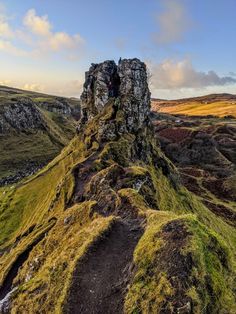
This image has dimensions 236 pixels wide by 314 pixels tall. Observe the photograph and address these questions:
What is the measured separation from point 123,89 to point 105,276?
169ft

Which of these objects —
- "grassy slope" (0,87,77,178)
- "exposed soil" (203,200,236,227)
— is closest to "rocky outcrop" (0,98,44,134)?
"grassy slope" (0,87,77,178)

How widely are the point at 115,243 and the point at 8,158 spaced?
425 ft

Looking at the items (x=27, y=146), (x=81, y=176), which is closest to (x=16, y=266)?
(x=81, y=176)

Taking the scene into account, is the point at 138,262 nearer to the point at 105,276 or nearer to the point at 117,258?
the point at 105,276

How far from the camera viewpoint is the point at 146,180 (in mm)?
40031

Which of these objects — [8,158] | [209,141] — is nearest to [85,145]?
[209,141]

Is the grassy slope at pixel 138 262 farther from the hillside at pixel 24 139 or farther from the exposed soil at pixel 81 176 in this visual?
the hillside at pixel 24 139

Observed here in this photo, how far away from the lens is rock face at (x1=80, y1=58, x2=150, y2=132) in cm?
6512

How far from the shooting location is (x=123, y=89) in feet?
222

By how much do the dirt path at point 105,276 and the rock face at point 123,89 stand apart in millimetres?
40458

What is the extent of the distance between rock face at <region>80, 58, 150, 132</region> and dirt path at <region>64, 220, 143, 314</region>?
133 feet

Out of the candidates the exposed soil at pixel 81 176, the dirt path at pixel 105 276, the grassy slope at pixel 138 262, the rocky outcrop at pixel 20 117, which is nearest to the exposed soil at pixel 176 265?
the grassy slope at pixel 138 262

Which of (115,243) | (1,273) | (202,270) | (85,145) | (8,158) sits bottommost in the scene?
(8,158)

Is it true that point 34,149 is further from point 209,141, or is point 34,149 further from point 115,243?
point 115,243
